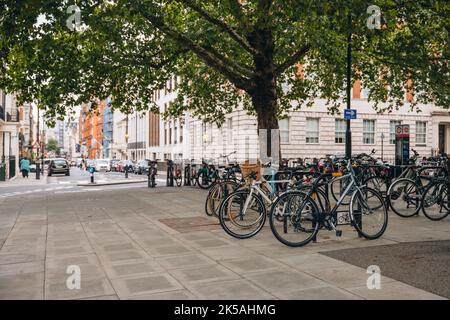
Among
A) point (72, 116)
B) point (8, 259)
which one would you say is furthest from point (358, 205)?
point (72, 116)

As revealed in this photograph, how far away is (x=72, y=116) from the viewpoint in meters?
19.4

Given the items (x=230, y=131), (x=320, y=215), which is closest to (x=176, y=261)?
(x=320, y=215)

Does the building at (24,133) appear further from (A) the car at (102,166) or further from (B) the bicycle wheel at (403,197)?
(B) the bicycle wheel at (403,197)

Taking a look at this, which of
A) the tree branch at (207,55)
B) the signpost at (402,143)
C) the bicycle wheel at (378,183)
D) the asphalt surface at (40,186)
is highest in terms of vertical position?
the tree branch at (207,55)

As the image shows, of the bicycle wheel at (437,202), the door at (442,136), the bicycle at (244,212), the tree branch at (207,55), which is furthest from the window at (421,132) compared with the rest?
the bicycle at (244,212)

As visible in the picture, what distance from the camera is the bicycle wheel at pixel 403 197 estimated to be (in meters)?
10.9

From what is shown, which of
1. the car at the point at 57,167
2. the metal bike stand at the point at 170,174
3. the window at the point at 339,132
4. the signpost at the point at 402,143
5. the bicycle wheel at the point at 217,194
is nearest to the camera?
the bicycle wheel at the point at 217,194

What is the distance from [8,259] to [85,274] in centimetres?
176

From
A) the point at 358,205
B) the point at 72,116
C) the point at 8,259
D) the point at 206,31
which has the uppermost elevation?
the point at 206,31

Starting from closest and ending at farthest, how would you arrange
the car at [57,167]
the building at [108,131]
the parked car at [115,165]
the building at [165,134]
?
the car at [57,167] < the building at [165,134] < the parked car at [115,165] < the building at [108,131]

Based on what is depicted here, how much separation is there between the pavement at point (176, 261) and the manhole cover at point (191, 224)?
20mm
